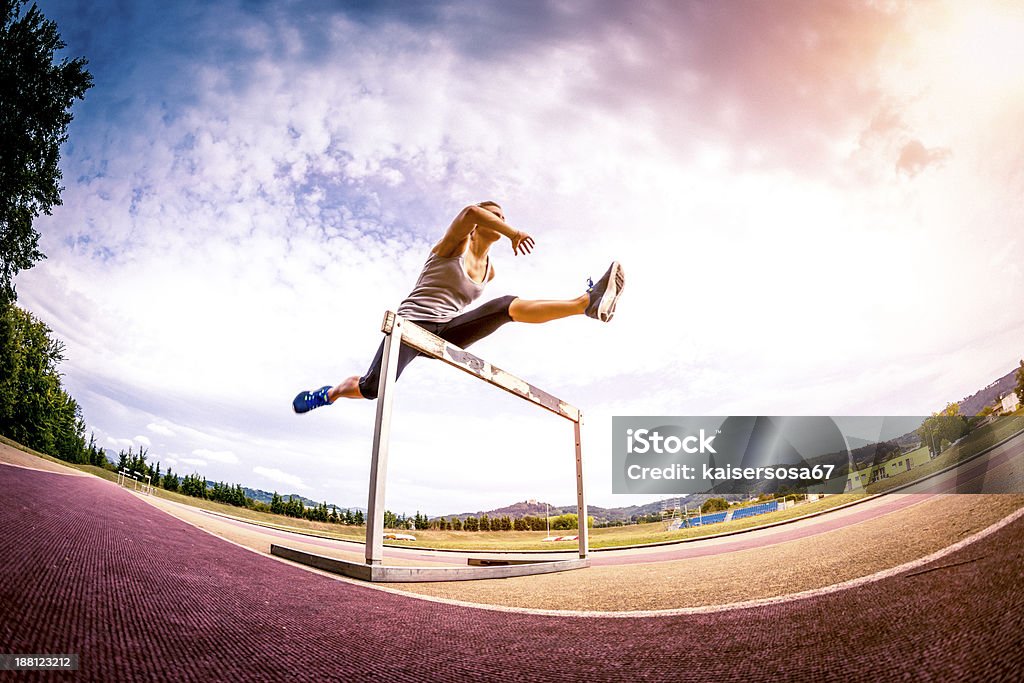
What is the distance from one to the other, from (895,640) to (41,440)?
48.4 feet

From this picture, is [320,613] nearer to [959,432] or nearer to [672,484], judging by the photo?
[959,432]

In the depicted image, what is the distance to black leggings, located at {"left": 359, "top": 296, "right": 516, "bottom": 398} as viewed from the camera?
7.75ft

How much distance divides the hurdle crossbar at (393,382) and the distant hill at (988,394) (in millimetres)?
1933

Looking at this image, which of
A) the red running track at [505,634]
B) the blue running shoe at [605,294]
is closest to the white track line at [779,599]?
the red running track at [505,634]

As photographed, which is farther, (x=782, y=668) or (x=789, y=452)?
(x=789, y=452)

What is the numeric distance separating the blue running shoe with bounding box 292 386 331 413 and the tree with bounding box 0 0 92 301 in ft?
18.6

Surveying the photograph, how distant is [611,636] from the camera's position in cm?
74

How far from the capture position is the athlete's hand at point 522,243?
228 centimetres

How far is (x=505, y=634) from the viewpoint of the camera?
2.50 feet

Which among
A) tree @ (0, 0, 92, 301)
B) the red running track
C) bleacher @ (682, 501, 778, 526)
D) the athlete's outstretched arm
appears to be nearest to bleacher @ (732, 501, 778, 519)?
bleacher @ (682, 501, 778, 526)

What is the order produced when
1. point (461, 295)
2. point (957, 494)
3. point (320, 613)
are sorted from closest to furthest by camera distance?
point (320, 613) → point (957, 494) → point (461, 295)

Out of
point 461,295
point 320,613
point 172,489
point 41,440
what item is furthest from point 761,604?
point 172,489

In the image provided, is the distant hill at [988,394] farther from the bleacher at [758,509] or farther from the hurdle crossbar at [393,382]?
the bleacher at [758,509]

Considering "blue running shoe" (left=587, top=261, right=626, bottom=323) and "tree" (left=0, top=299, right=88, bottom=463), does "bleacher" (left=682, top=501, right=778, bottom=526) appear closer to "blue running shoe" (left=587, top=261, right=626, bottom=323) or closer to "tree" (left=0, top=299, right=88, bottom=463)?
"blue running shoe" (left=587, top=261, right=626, bottom=323)
